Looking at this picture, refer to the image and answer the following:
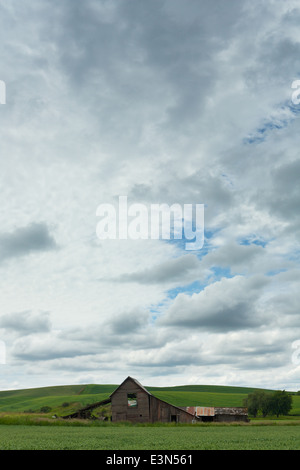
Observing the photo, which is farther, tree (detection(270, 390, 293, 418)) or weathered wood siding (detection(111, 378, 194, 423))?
tree (detection(270, 390, 293, 418))

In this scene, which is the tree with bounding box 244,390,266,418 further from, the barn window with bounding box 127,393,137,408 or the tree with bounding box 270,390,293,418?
the barn window with bounding box 127,393,137,408

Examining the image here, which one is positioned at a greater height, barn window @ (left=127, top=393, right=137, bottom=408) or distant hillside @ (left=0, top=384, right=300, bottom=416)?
barn window @ (left=127, top=393, right=137, bottom=408)

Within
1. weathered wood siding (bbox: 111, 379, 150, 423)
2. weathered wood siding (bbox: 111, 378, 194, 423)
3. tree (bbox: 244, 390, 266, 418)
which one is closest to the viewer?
weathered wood siding (bbox: 111, 378, 194, 423)

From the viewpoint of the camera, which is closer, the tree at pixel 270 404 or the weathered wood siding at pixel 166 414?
the weathered wood siding at pixel 166 414

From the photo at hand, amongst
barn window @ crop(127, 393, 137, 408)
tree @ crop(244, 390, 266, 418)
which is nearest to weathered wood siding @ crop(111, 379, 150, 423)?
barn window @ crop(127, 393, 137, 408)

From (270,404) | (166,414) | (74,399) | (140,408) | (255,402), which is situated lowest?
(74,399)

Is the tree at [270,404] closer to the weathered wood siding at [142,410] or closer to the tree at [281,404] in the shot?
the tree at [281,404]

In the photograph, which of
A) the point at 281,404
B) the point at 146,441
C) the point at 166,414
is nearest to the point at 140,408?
the point at 166,414

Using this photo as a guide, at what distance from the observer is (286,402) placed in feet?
427

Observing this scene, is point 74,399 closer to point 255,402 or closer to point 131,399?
point 255,402

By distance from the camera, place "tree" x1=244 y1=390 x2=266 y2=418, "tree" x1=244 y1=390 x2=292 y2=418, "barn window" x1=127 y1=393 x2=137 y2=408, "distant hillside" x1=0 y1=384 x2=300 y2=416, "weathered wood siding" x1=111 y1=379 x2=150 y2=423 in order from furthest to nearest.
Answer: "distant hillside" x1=0 y1=384 x2=300 y2=416
"tree" x1=244 y1=390 x2=266 y2=418
"tree" x1=244 y1=390 x2=292 y2=418
"barn window" x1=127 y1=393 x2=137 y2=408
"weathered wood siding" x1=111 y1=379 x2=150 y2=423

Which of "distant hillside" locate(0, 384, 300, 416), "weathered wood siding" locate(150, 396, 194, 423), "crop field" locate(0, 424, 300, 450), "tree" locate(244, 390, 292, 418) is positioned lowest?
"distant hillside" locate(0, 384, 300, 416)

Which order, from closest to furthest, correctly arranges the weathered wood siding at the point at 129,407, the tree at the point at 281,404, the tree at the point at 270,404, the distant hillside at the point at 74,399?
the weathered wood siding at the point at 129,407, the tree at the point at 281,404, the tree at the point at 270,404, the distant hillside at the point at 74,399

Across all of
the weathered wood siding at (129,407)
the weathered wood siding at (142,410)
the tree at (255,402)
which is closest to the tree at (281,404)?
the tree at (255,402)
